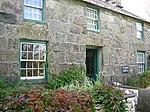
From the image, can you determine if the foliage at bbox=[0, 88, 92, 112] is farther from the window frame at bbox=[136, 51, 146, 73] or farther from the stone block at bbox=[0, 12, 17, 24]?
the window frame at bbox=[136, 51, 146, 73]

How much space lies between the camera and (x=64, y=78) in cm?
867

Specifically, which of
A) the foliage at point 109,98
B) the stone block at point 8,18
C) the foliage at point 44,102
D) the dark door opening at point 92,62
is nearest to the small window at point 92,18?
the dark door opening at point 92,62

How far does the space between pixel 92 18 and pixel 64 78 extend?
3.57 metres

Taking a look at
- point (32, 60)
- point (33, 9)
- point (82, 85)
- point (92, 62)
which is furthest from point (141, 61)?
point (33, 9)

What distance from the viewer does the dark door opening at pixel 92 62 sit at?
431 inches

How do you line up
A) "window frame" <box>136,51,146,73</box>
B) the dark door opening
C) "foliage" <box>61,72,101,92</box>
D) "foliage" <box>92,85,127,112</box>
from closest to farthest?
"foliage" <box>92,85,127,112</box>, "foliage" <box>61,72,101,92</box>, the dark door opening, "window frame" <box>136,51,146,73</box>

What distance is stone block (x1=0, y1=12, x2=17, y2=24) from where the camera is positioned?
24.3 feet

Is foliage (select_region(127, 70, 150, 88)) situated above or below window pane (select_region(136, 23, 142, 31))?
below

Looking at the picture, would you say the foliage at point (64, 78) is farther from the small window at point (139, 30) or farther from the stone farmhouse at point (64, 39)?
the small window at point (139, 30)

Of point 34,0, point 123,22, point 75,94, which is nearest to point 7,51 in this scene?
point 34,0

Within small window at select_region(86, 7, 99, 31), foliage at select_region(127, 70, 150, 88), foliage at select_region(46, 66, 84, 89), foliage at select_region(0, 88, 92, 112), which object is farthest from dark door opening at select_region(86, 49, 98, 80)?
foliage at select_region(0, 88, 92, 112)

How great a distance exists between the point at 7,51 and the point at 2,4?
5.23ft

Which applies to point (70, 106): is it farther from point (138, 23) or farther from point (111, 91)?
point (138, 23)

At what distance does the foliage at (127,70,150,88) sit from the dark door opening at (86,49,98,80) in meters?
2.52
